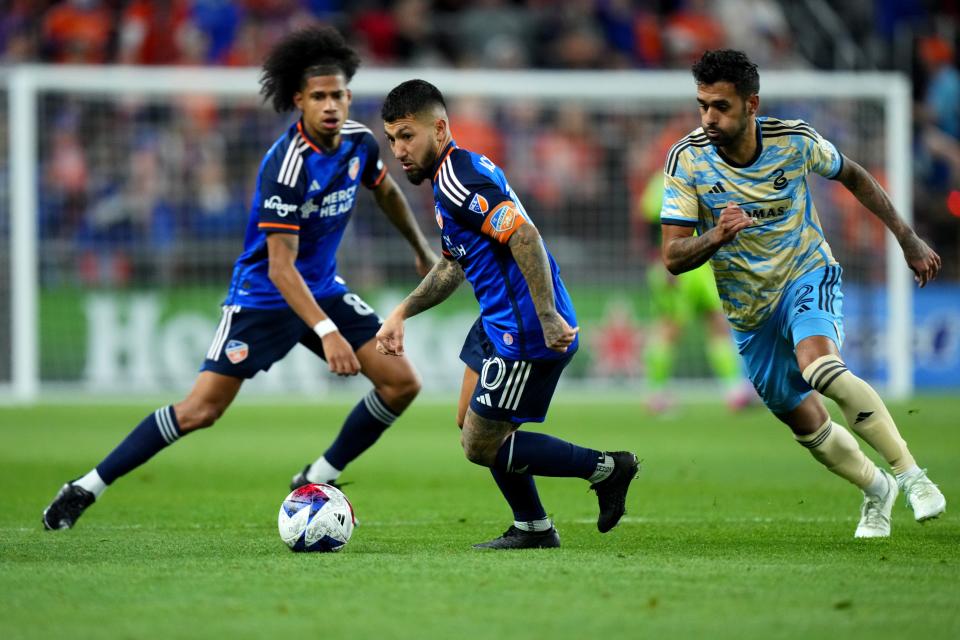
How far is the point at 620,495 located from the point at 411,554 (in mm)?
1015

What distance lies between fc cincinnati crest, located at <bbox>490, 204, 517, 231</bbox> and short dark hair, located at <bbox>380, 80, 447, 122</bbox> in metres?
0.59

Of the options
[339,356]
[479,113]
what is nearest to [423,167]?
[339,356]

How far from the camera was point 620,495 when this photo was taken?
257 inches

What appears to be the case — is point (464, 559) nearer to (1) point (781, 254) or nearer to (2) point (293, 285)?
(2) point (293, 285)

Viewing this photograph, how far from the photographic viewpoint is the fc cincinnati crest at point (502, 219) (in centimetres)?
609

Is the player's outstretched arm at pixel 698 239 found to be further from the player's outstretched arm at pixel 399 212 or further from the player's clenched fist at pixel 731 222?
the player's outstretched arm at pixel 399 212

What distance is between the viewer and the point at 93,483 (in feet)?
24.5

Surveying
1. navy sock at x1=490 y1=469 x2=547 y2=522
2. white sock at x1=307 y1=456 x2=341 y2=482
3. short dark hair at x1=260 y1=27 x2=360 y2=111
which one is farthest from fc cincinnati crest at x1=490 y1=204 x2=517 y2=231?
white sock at x1=307 y1=456 x2=341 y2=482

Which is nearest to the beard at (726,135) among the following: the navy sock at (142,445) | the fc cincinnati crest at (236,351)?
the fc cincinnati crest at (236,351)

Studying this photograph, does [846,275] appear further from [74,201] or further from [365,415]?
[365,415]

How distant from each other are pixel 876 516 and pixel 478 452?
200 centimetres

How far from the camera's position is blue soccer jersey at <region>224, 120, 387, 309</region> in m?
7.48

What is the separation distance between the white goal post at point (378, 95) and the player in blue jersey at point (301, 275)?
8.83m

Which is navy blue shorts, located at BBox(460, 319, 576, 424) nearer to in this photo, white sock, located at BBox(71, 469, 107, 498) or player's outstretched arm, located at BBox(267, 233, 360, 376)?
player's outstretched arm, located at BBox(267, 233, 360, 376)
